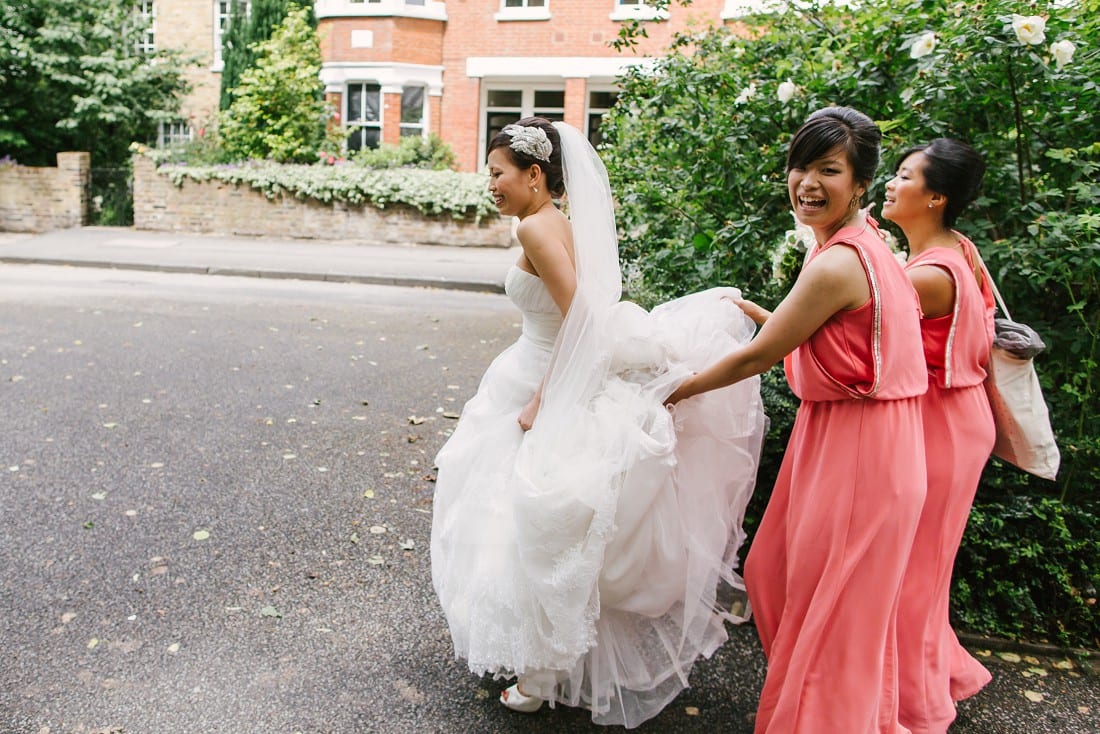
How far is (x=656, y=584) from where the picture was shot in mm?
2871

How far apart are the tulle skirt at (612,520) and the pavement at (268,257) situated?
1038 centimetres

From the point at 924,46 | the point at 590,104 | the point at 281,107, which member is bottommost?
the point at 924,46

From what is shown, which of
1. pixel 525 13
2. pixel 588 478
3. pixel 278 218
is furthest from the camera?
pixel 525 13

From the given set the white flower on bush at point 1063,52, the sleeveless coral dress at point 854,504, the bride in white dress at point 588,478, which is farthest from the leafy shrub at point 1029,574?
the white flower on bush at point 1063,52

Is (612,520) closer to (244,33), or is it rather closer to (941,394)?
(941,394)

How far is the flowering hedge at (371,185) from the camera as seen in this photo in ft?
54.9

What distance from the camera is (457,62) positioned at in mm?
22484

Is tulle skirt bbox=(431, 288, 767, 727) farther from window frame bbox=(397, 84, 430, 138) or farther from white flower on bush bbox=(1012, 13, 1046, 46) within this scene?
window frame bbox=(397, 84, 430, 138)

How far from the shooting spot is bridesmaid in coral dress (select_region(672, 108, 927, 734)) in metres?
2.46

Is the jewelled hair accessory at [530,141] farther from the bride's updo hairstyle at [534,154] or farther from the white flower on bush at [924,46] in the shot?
the white flower on bush at [924,46]

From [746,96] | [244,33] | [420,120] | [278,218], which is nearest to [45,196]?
[278,218]

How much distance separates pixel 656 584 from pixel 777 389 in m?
1.60

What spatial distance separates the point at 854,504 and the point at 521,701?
1352 millimetres

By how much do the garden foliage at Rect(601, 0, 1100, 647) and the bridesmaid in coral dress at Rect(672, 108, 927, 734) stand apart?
3.69ft
